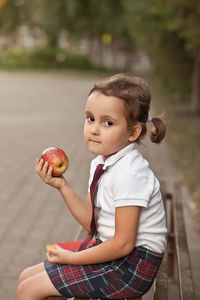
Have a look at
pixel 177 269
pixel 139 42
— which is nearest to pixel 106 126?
pixel 177 269

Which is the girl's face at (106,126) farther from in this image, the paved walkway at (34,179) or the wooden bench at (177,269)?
the paved walkway at (34,179)

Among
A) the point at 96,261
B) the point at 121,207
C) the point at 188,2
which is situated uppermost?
the point at 188,2

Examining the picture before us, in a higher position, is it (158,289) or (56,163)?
(56,163)

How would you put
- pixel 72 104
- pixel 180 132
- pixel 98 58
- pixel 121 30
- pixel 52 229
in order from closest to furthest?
pixel 52 229 → pixel 180 132 → pixel 72 104 → pixel 121 30 → pixel 98 58

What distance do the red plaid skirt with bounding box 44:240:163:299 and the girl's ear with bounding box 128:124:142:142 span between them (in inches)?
19.2

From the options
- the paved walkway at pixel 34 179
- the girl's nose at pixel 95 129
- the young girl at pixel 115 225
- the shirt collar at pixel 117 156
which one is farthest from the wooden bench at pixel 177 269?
the girl's nose at pixel 95 129

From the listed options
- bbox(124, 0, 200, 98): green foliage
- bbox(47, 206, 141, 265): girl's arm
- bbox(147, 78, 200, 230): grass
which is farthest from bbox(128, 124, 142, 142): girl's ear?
bbox(124, 0, 200, 98): green foliage

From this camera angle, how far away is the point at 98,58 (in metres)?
43.8

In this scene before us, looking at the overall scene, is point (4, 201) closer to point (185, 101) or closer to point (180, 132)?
point (180, 132)

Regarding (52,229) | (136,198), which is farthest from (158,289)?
(52,229)

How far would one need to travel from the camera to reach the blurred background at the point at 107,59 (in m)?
9.95

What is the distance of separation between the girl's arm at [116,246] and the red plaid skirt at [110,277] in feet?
0.19

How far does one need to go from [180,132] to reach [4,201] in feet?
23.4

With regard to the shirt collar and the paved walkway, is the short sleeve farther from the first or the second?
the paved walkway
